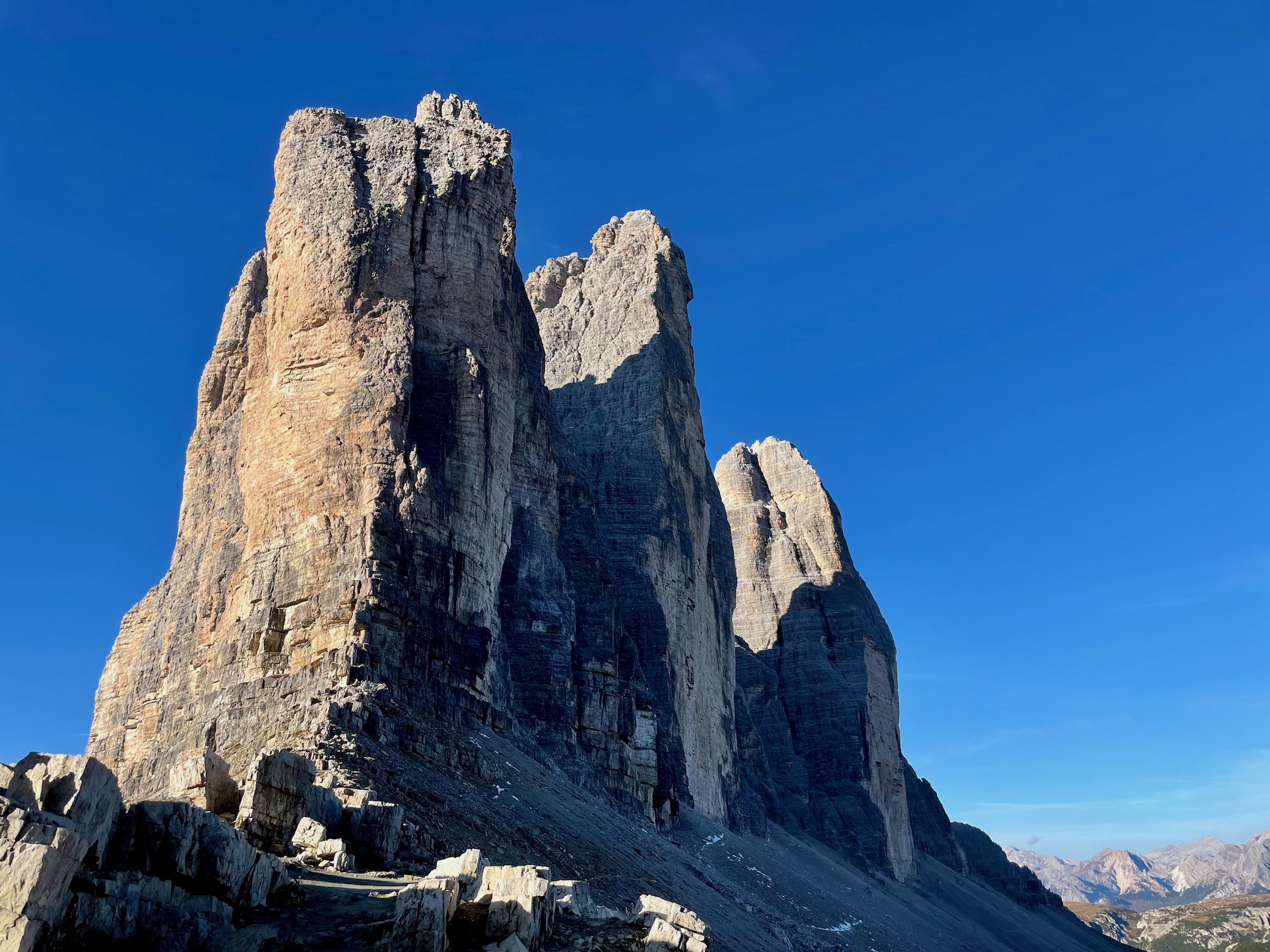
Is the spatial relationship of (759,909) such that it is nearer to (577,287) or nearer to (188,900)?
(188,900)

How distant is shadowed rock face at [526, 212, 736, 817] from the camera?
63.5m

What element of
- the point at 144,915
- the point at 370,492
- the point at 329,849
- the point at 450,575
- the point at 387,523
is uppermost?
the point at 370,492

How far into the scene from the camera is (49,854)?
1165 centimetres

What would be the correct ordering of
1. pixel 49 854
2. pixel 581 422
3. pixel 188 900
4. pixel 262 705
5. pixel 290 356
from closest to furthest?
1. pixel 49 854
2. pixel 188 900
3. pixel 262 705
4. pixel 290 356
5. pixel 581 422

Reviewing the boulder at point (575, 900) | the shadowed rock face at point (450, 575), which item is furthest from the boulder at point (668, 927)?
the shadowed rock face at point (450, 575)

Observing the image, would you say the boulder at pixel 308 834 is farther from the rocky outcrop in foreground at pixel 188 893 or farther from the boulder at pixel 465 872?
the boulder at pixel 465 872

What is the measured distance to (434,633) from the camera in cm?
3953

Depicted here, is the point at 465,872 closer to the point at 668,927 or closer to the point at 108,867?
the point at 668,927

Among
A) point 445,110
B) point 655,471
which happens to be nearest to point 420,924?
point 445,110

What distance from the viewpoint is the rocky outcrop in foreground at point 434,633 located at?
15125mm

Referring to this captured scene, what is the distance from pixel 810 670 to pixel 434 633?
196ft

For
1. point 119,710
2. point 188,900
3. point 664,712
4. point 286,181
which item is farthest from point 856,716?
point 188,900

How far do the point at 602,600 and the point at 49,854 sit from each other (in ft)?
151

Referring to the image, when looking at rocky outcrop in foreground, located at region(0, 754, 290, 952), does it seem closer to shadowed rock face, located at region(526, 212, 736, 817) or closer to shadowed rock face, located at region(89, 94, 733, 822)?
shadowed rock face, located at region(89, 94, 733, 822)
